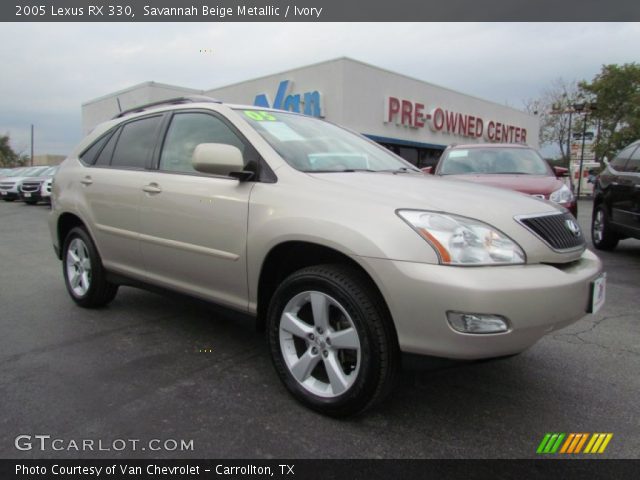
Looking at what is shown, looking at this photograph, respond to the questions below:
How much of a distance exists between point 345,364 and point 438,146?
65.2ft

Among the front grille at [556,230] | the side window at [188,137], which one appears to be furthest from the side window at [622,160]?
the side window at [188,137]

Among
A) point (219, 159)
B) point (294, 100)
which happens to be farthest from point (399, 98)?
point (219, 159)

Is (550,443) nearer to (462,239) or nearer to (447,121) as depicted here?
(462,239)

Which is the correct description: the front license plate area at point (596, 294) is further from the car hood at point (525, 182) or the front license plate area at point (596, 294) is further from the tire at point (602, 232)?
the tire at point (602, 232)

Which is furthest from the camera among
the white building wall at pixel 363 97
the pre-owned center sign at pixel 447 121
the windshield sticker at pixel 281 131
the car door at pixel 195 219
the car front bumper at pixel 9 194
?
the car front bumper at pixel 9 194

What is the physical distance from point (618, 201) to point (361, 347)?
565cm

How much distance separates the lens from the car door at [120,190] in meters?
3.60

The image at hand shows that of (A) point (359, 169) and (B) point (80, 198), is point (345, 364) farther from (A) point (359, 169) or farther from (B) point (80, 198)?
(B) point (80, 198)

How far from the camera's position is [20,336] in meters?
3.63

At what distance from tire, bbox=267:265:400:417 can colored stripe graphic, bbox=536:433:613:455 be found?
0.75m

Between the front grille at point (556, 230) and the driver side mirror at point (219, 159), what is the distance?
1477 mm

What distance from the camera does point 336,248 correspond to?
2.33m
